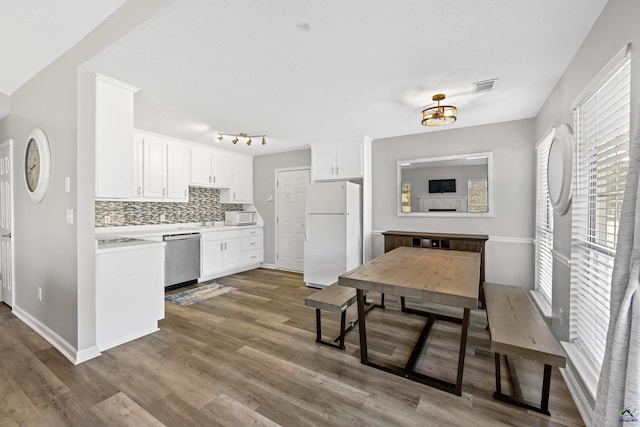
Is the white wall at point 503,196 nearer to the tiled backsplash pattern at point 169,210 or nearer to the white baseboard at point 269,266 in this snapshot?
the white baseboard at point 269,266

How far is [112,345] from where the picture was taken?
2.47 m

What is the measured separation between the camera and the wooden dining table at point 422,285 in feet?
5.55

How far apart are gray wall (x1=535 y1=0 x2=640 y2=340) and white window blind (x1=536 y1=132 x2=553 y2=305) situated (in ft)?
0.85

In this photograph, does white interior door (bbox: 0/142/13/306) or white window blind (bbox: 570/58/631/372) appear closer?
white window blind (bbox: 570/58/631/372)

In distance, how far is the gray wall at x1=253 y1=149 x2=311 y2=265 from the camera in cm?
554

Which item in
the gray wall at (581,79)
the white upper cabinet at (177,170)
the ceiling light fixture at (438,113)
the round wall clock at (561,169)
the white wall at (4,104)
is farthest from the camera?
the white upper cabinet at (177,170)

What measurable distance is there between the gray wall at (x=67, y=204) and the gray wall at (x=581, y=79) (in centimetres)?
274

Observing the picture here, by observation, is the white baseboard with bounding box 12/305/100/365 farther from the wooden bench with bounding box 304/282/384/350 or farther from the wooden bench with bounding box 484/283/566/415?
the wooden bench with bounding box 484/283/566/415

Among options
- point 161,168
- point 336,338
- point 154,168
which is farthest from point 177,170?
point 336,338

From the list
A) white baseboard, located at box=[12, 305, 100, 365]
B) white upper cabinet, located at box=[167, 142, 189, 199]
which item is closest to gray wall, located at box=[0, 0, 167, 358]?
white baseboard, located at box=[12, 305, 100, 365]

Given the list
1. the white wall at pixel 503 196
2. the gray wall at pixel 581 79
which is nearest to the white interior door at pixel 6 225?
the white wall at pixel 503 196

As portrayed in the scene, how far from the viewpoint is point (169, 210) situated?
4742mm

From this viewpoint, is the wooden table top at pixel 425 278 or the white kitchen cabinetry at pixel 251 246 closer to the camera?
the wooden table top at pixel 425 278

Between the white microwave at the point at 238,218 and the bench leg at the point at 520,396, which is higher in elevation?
the white microwave at the point at 238,218
